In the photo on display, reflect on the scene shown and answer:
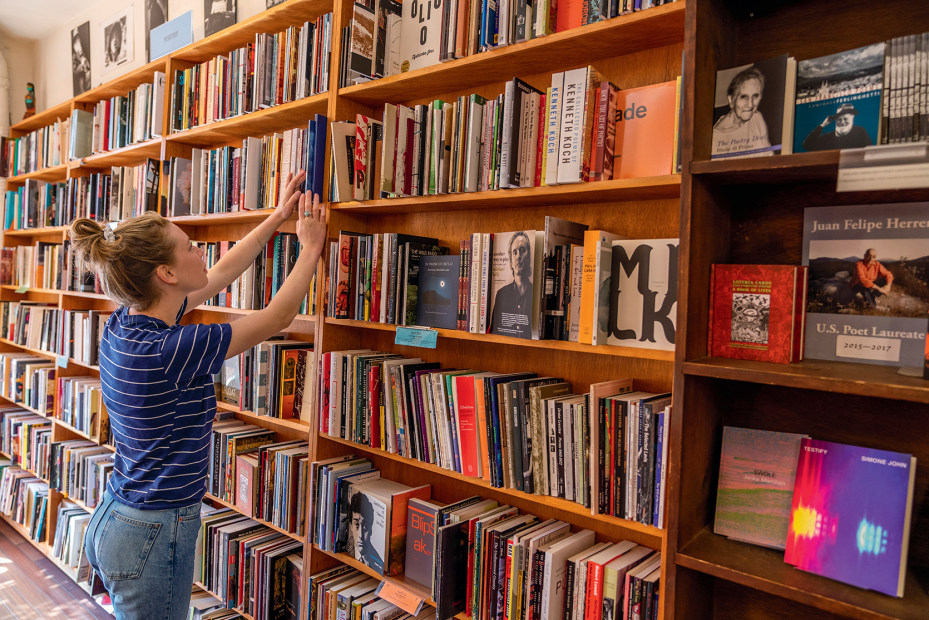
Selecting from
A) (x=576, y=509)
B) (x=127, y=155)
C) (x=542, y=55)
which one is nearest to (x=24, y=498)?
(x=127, y=155)

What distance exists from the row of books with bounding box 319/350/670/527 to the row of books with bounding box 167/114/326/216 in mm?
681

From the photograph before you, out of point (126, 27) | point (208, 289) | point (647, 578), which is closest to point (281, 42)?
point (208, 289)

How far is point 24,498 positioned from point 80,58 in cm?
287

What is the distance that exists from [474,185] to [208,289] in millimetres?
1097

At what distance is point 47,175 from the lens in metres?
3.74

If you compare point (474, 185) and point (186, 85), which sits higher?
point (186, 85)

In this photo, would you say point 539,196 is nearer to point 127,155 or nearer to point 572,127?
point 572,127

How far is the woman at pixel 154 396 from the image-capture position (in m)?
1.48

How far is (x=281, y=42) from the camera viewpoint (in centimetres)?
211

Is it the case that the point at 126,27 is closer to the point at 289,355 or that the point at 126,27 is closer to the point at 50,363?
the point at 50,363

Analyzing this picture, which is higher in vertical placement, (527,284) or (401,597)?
(527,284)

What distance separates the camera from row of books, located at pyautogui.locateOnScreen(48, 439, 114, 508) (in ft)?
9.66

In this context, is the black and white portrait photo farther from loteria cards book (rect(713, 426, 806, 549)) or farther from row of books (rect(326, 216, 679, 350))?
loteria cards book (rect(713, 426, 806, 549))

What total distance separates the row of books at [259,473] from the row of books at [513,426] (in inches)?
11.5
